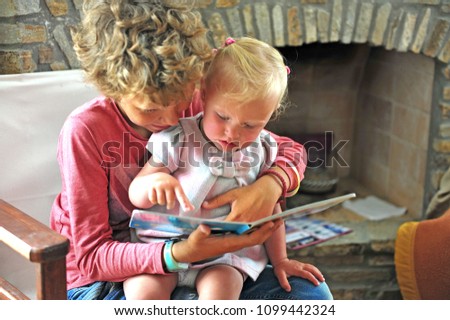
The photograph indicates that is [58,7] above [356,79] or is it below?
above

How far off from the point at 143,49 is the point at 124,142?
0.24m

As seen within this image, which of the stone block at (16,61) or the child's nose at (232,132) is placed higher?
the child's nose at (232,132)

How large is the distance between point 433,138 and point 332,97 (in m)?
0.53

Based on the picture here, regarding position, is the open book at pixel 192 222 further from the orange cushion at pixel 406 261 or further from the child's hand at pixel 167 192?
the orange cushion at pixel 406 261

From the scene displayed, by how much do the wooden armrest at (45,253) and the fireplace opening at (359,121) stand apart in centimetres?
167

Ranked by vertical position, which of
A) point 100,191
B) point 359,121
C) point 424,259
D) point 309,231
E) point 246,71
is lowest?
point 309,231

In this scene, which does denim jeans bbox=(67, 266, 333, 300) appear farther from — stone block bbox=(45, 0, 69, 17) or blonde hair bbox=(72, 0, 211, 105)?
stone block bbox=(45, 0, 69, 17)

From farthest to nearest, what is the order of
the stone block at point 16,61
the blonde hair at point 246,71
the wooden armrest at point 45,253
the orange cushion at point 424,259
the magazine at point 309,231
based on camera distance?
the magazine at point 309,231 < the orange cushion at point 424,259 < the stone block at point 16,61 < the blonde hair at point 246,71 < the wooden armrest at point 45,253

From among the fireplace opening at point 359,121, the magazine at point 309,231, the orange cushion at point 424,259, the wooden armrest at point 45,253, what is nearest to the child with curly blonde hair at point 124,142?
the wooden armrest at point 45,253

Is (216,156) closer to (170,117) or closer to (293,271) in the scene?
(170,117)

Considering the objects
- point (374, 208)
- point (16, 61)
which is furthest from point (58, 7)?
point (374, 208)

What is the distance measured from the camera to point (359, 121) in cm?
306

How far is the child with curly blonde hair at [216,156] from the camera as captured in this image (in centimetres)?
132

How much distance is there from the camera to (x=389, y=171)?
2920 mm
